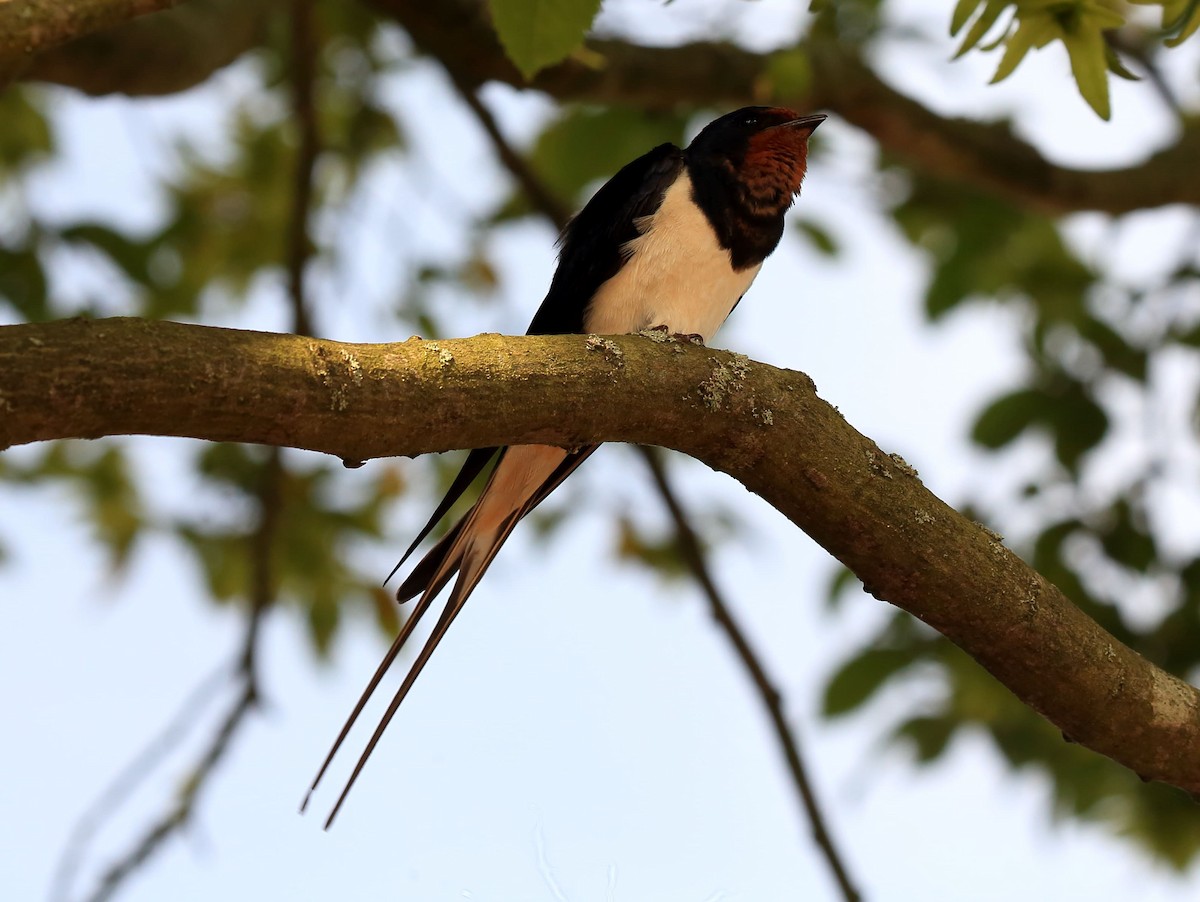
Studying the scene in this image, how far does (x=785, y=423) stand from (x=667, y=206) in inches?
45.6

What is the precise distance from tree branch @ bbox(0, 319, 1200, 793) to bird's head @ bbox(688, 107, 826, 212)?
1.14m

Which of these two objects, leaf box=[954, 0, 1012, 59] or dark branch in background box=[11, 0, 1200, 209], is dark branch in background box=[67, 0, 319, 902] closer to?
dark branch in background box=[11, 0, 1200, 209]

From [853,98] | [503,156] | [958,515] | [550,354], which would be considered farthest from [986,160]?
[550,354]

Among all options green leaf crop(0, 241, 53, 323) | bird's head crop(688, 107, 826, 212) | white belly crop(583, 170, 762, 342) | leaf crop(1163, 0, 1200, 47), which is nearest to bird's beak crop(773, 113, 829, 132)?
bird's head crop(688, 107, 826, 212)

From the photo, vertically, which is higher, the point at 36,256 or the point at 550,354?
the point at 36,256

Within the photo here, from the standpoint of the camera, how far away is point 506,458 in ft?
9.26

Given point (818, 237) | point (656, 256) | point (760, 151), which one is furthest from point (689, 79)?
point (818, 237)

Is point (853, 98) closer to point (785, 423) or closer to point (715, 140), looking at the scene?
point (715, 140)

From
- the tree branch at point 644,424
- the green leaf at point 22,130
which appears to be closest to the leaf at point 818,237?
the green leaf at point 22,130

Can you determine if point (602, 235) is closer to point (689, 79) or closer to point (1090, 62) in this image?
point (689, 79)

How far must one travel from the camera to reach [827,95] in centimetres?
370

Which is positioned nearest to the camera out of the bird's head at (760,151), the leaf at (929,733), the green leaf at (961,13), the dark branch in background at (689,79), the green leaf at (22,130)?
the green leaf at (961,13)

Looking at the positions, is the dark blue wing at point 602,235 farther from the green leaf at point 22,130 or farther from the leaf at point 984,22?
the green leaf at point 22,130

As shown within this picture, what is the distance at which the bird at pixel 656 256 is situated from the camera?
2.78 m
